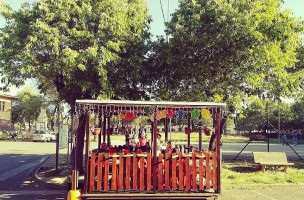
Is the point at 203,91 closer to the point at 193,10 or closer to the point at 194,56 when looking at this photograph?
the point at 194,56

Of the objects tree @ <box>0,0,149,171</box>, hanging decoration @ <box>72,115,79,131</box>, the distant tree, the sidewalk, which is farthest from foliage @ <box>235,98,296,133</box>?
hanging decoration @ <box>72,115,79,131</box>

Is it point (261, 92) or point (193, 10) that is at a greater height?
point (193, 10)

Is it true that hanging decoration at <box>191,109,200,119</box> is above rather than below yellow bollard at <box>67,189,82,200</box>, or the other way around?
above

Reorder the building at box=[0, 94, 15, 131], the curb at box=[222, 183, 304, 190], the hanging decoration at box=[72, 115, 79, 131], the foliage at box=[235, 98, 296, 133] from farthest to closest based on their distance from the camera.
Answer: the foliage at box=[235, 98, 296, 133]
the building at box=[0, 94, 15, 131]
the curb at box=[222, 183, 304, 190]
the hanging decoration at box=[72, 115, 79, 131]

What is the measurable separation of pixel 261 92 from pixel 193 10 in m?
5.05

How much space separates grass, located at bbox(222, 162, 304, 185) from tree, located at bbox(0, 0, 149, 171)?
17.4 ft

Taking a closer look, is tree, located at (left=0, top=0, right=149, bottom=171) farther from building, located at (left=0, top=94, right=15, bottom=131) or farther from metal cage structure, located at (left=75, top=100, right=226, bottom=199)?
building, located at (left=0, top=94, right=15, bottom=131)

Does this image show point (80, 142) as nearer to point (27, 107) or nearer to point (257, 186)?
point (257, 186)

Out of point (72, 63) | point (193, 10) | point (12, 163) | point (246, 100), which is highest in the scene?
point (193, 10)

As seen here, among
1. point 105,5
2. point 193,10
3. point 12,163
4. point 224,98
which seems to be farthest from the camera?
point 12,163

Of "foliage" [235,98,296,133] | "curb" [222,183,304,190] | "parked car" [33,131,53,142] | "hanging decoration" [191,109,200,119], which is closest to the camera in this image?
"hanging decoration" [191,109,200,119]

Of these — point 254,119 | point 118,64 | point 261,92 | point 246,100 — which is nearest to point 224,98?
point 246,100

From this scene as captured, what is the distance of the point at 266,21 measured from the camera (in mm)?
10094

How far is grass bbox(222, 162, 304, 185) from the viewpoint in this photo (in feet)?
31.5
